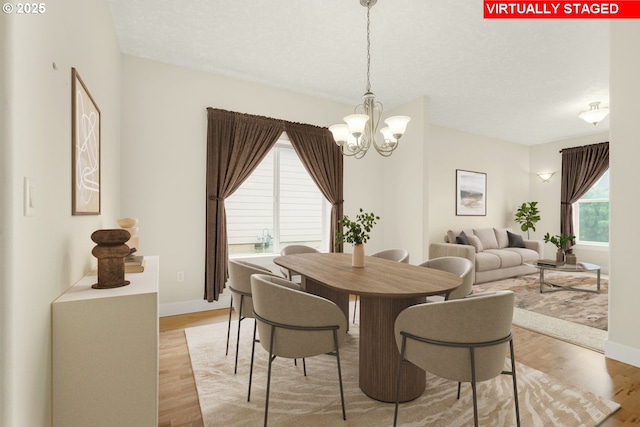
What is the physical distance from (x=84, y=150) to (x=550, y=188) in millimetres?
8466

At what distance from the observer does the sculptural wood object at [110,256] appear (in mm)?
1461

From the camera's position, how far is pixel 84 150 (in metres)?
1.74

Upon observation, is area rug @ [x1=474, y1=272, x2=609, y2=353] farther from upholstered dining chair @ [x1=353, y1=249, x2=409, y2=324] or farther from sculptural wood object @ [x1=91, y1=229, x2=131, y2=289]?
sculptural wood object @ [x1=91, y1=229, x2=131, y2=289]

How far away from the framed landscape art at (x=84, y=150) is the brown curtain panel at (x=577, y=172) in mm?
8140

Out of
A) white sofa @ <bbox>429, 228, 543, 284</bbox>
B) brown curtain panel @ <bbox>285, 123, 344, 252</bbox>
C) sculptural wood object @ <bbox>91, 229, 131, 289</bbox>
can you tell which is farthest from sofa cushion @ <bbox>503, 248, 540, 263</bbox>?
sculptural wood object @ <bbox>91, 229, 131, 289</bbox>

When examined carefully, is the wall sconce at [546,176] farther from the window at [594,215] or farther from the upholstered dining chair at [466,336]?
the upholstered dining chair at [466,336]

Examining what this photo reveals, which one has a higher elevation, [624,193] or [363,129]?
[363,129]

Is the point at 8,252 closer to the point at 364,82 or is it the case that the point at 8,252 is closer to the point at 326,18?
the point at 326,18

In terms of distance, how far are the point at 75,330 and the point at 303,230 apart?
3.23 metres

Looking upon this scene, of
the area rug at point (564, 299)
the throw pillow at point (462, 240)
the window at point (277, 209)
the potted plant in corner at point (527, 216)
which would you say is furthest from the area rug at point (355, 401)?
the potted plant in corner at point (527, 216)

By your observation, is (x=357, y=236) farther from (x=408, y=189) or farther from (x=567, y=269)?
(x=567, y=269)

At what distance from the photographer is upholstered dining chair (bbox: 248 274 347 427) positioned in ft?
5.28

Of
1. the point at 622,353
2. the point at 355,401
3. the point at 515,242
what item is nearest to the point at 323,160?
the point at 355,401

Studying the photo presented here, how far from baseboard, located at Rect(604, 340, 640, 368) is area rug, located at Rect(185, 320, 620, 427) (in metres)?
0.79
